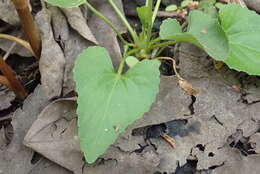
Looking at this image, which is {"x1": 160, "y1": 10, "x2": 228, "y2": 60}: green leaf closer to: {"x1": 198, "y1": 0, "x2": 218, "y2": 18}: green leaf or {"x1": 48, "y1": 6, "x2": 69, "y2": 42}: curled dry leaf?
{"x1": 198, "y1": 0, "x2": 218, "y2": 18}: green leaf

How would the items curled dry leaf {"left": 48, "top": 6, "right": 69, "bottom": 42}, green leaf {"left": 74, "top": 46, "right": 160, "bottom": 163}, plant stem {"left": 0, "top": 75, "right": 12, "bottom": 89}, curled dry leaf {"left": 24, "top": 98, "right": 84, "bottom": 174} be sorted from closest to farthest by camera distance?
green leaf {"left": 74, "top": 46, "right": 160, "bottom": 163}, curled dry leaf {"left": 24, "top": 98, "right": 84, "bottom": 174}, plant stem {"left": 0, "top": 75, "right": 12, "bottom": 89}, curled dry leaf {"left": 48, "top": 6, "right": 69, "bottom": 42}

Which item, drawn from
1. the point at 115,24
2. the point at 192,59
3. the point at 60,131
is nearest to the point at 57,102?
the point at 60,131

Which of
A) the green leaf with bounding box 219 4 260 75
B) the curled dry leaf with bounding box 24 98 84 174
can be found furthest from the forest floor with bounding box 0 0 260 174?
the green leaf with bounding box 219 4 260 75

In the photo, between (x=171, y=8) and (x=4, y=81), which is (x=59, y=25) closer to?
(x=4, y=81)

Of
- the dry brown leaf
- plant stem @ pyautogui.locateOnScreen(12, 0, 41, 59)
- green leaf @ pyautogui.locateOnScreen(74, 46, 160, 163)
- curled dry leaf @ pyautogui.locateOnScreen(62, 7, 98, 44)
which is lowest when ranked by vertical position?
the dry brown leaf

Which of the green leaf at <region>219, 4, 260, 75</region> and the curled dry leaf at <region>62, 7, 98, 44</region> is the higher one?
the curled dry leaf at <region>62, 7, 98, 44</region>

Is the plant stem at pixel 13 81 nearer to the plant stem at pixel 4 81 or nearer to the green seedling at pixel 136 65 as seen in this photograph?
the plant stem at pixel 4 81

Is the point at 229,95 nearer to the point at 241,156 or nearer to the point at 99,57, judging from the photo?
the point at 241,156

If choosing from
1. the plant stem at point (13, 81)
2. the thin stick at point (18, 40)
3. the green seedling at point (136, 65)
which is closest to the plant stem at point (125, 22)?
the green seedling at point (136, 65)
